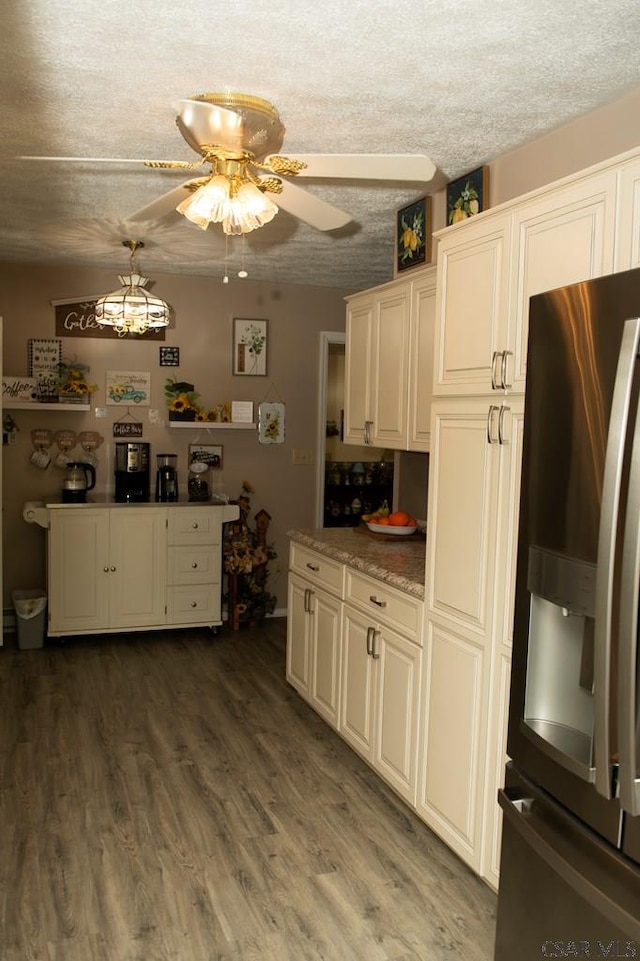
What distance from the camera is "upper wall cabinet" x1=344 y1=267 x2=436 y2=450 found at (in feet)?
10.9

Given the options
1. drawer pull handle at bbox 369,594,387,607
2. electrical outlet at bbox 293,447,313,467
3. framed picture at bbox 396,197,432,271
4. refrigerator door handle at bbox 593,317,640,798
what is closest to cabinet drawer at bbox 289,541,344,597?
drawer pull handle at bbox 369,594,387,607

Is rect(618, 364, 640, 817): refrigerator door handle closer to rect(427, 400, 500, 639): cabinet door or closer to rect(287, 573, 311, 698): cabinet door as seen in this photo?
rect(427, 400, 500, 639): cabinet door

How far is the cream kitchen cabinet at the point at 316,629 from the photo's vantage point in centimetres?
358

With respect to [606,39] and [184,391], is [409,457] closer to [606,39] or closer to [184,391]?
[184,391]

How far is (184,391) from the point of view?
5.45 meters

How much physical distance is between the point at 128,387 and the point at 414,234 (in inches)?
102

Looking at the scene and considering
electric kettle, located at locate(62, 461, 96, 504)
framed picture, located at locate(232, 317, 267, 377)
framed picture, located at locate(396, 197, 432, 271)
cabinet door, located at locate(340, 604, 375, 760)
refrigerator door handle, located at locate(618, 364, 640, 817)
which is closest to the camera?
refrigerator door handle, located at locate(618, 364, 640, 817)

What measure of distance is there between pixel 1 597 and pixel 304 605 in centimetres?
212

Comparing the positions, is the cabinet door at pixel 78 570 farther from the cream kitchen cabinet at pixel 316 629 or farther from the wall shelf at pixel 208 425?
the cream kitchen cabinet at pixel 316 629

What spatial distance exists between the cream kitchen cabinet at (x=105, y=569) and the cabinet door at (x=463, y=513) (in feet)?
9.28

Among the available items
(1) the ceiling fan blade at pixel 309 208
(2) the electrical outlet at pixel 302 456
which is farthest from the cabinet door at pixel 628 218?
(2) the electrical outlet at pixel 302 456

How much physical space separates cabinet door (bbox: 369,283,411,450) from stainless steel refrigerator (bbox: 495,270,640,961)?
1702 mm

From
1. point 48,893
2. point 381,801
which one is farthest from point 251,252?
point 48,893

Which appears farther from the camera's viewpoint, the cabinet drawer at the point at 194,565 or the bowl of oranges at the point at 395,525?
the cabinet drawer at the point at 194,565
